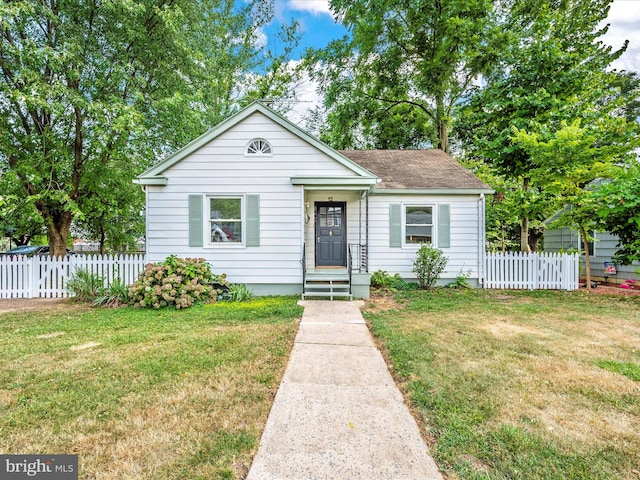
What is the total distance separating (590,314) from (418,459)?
259 inches

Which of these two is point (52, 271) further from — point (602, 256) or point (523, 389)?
point (602, 256)

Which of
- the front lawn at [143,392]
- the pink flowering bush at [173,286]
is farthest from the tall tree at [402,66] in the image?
the front lawn at [143,392]

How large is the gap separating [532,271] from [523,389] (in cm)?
768

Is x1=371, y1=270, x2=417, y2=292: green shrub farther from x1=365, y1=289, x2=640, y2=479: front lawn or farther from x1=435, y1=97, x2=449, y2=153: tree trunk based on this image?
x1=435, y1=97, x2=449, y2=153: tree trunk

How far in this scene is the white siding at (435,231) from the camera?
30.9 ft

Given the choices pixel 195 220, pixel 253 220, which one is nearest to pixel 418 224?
pixel 253 220

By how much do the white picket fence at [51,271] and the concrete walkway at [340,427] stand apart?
695cm

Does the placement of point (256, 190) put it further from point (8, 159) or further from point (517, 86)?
point (517, 86)

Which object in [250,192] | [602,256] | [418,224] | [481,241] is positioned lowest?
[602,256]

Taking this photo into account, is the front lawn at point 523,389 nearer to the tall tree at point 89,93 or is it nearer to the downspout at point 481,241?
the downspout at point 481,241

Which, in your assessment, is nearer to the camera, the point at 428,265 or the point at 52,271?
the point at 52,271

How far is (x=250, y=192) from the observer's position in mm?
8336

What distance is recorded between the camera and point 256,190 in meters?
8.34

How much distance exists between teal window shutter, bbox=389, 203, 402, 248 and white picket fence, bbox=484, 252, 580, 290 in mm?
2798
